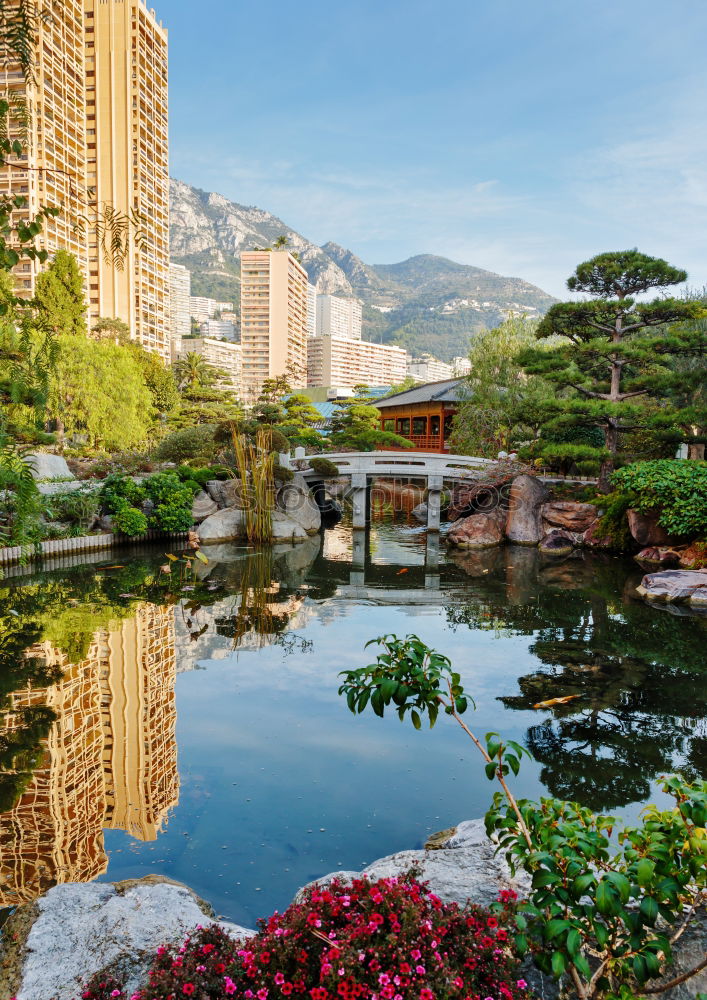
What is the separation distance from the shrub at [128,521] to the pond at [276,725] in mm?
2620

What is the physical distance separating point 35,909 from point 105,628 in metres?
4.64

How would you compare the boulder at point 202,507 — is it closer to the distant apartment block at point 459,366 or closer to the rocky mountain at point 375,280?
the distant apartment block at point 459,366

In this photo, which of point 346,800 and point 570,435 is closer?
point 346,800

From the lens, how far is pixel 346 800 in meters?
3.88

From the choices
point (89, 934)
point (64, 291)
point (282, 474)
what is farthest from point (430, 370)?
point (89, 934)

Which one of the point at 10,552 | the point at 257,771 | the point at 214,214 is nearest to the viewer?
the point at 257,771

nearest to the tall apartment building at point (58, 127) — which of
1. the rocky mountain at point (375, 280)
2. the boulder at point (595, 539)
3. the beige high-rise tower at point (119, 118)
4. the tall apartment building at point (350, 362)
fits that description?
the beige high-rise tower at point (119, 118)

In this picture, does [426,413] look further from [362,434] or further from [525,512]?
[525,512]

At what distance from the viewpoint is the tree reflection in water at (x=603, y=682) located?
4.20 m

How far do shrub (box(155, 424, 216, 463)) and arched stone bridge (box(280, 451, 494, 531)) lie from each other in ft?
8.44

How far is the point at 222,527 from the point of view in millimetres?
13102

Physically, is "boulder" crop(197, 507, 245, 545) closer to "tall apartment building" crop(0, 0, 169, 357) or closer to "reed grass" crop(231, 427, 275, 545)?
"reed grass" crop(231, 427, 275, 545)

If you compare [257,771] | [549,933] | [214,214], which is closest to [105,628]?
[257,771]

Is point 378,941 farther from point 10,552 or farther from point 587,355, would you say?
point 587,355
